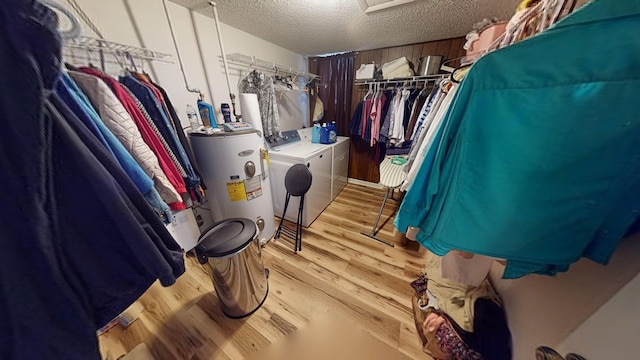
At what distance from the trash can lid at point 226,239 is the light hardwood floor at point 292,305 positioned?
21.3 inches

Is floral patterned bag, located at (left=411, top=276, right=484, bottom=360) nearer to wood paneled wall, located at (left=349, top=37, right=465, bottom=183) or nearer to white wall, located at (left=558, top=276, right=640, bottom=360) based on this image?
white wall, located at (left=558, top=276, right=640, bottom=360)

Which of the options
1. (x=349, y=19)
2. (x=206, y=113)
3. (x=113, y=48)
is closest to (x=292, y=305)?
(x=206, y=113)

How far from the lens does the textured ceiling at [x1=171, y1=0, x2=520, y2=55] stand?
140 centimetres

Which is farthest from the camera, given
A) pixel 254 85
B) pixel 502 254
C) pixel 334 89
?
pixel 334 89

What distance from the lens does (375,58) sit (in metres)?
2.48

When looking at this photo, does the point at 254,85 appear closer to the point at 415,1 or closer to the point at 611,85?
the point at 415,1

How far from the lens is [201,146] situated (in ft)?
4.55

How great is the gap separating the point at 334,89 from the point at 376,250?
2.42 m

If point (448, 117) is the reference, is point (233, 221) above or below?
below

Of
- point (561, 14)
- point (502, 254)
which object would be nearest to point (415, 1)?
point (561, 14)

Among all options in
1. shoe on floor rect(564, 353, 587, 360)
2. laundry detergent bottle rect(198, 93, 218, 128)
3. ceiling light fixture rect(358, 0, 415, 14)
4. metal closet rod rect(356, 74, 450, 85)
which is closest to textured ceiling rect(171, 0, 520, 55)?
ceiling light fixture rect(358, 0, 415, 14)

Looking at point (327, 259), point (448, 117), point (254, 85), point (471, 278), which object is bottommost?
point (327, 259)

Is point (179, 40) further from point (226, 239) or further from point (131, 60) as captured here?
point (226, 239)

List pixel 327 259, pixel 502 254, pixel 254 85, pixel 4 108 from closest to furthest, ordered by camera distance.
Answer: pixel 4 108 → pixel 502 254 → pixel 327 259 → pixel 254 85
